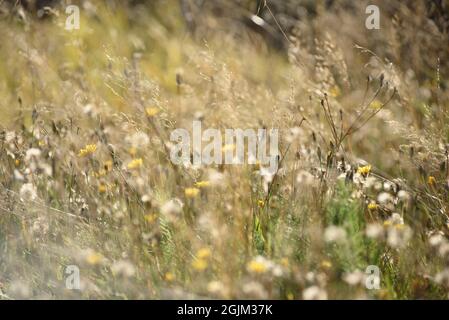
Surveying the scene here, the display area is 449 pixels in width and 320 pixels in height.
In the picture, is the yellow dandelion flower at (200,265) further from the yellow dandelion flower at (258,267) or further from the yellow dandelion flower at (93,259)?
the yellow dandelion flower at (93,259)

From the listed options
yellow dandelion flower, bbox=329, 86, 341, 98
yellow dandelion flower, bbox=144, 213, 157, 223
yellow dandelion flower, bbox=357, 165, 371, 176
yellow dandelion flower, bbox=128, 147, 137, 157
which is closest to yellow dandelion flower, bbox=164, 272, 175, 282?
yellow dandelion flower, bbox=144, 213, 157, 223

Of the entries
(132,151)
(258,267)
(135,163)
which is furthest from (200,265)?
(132,151)

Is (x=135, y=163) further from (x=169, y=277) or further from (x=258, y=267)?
(x=258, y=267)

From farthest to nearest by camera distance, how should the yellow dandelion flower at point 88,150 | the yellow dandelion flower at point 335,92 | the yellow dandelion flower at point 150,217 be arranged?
the yellow dandelion flower at point 335,92 < the yellow dandelion flower at point 88,150 < the yellow dandelion flower at point 150,217

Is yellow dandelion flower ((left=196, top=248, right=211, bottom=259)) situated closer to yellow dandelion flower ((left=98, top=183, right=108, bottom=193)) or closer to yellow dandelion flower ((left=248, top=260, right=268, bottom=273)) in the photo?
yellow dandelion flower ((left=248, top=260, right=268, bottom=273))

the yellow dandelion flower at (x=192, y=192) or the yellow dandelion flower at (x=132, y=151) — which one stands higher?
the yellow dandelion flower at (x=132, y=151)

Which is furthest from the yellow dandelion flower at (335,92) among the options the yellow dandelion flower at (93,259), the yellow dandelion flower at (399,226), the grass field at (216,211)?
the yellow dandelion flower at (93,259)

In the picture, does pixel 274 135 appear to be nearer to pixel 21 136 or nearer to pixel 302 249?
pixel 302 249

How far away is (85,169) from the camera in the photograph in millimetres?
1999

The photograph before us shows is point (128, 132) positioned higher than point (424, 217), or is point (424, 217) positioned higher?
point (128, 132)

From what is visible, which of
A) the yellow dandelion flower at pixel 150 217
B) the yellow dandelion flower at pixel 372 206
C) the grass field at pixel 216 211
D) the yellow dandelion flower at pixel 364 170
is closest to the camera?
the grass field at pixel 216 211

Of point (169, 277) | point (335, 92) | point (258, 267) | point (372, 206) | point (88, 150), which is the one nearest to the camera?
point (258, 267)
